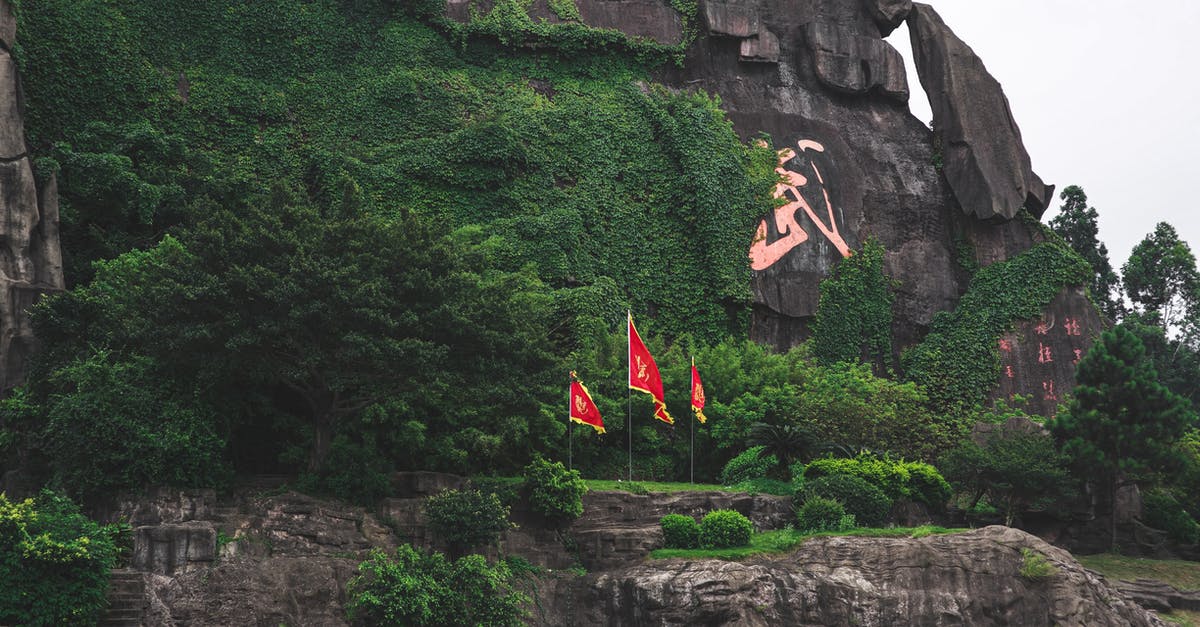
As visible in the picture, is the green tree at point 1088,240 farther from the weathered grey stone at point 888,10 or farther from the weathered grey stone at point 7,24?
the weathered grey stone at point 7,24

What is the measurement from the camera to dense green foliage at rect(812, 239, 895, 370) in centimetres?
4381

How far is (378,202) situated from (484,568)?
21200mm

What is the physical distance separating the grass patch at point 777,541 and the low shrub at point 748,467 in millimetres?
3958

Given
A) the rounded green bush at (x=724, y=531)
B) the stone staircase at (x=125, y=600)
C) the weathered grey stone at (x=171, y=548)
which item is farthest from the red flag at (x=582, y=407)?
the stone staircase at (x=125, y=600)

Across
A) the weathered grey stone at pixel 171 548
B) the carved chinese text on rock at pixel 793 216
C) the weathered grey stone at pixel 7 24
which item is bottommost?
the weathered grey stone at pixel 171 548

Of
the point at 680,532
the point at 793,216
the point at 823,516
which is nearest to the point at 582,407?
the point at 680,532

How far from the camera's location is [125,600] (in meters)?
19.9

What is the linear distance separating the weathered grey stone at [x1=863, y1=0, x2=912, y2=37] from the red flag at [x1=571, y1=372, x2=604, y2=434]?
3043cm

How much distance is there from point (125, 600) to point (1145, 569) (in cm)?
2696

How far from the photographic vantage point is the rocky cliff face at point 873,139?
150ft

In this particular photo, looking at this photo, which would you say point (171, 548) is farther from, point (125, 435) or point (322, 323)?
point (322, 323)

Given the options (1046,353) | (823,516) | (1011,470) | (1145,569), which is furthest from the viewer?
(1046,353)

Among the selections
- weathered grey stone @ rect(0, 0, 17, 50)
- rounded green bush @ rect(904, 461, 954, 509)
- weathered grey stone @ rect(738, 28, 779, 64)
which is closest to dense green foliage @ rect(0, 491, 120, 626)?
weathered grey stone @ rect(0, 0, 17, 50)

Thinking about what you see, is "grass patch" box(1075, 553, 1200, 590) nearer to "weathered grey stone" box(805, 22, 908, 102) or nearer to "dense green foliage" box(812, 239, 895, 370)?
"dense green foliage" box(812, 239, 895, 370)
